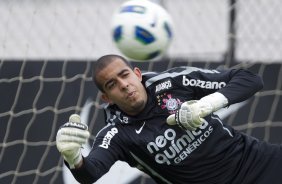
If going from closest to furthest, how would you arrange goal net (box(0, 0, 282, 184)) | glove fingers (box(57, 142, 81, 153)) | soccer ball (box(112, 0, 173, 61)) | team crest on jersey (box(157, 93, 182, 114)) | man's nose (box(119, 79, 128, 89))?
glove fingers (box(57, 142, 81, 153))
man's nose (box(119, 79, 128, 89))
team crest on jersey (box(157, 93, 182, 114))
soccer ball (box(112, 0, 173, 61))
goal net (box(0, 0, 282, 184))

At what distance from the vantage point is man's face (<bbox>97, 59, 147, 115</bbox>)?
3.64 metres

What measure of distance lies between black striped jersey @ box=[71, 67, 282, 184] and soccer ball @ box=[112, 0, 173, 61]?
0.22m

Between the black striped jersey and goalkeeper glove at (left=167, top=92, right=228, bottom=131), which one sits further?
the black striped jersey

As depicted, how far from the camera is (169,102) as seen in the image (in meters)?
3.79

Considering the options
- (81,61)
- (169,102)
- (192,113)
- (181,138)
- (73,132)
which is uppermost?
(192,113)

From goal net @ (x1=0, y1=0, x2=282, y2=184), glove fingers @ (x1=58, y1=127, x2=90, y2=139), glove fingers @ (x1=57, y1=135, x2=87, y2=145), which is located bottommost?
goal net @ (x1=0, y1=0, x2=282, y2=184)

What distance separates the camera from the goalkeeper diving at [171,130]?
12.1 feet

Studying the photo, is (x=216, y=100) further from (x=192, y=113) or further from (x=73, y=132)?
(x=73, y=132)

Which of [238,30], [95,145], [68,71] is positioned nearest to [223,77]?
[95,145]

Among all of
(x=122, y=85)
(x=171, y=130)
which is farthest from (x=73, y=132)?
(x=171, y=130)

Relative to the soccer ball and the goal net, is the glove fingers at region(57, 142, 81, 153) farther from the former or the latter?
the goal net

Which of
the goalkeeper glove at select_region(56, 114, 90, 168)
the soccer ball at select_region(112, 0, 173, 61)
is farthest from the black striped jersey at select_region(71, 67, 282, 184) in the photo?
the goalkeeper glove at select_region(56, 114, 90, 168)

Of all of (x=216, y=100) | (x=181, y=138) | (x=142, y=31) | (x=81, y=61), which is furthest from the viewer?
(x=81, y=61)

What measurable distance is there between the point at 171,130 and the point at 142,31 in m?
0.61
